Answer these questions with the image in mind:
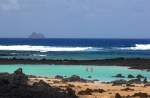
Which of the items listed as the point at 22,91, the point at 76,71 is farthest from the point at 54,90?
the point at 76,71

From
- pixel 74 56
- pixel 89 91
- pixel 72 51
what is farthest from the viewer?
pixel 72 51

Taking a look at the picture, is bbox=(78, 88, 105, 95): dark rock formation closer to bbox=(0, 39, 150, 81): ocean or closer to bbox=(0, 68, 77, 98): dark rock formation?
bbox=(0, 68, 77, 98): dark rock formation

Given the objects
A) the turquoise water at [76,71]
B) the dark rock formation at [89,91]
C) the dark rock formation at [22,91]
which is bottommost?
the turquoise water at [76,71]

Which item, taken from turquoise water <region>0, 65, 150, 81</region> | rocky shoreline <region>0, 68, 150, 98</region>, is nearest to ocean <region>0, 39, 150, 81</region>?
turquoise water <region>0, 65, 150, 81</region>

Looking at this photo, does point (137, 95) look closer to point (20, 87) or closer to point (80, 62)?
point (20, 87)

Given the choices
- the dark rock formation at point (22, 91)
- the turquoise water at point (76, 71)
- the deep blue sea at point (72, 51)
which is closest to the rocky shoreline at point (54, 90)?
the dark rock formation at point (22, 91)

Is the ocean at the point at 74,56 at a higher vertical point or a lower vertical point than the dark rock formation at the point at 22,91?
lower

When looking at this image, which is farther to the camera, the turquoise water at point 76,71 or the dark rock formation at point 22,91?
the turquoise water at point 76,71

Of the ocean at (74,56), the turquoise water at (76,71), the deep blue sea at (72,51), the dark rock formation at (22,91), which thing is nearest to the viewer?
the dark rock formation at (22,91)

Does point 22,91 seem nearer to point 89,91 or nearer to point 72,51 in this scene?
point 89,91

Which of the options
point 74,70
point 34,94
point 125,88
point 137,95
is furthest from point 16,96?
point 74,70

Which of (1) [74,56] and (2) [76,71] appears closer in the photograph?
(2) [76,71]

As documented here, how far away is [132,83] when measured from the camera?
101 feet

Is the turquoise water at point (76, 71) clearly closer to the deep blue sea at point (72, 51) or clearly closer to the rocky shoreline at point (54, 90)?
the rocky shoreline at point (54, 90)
